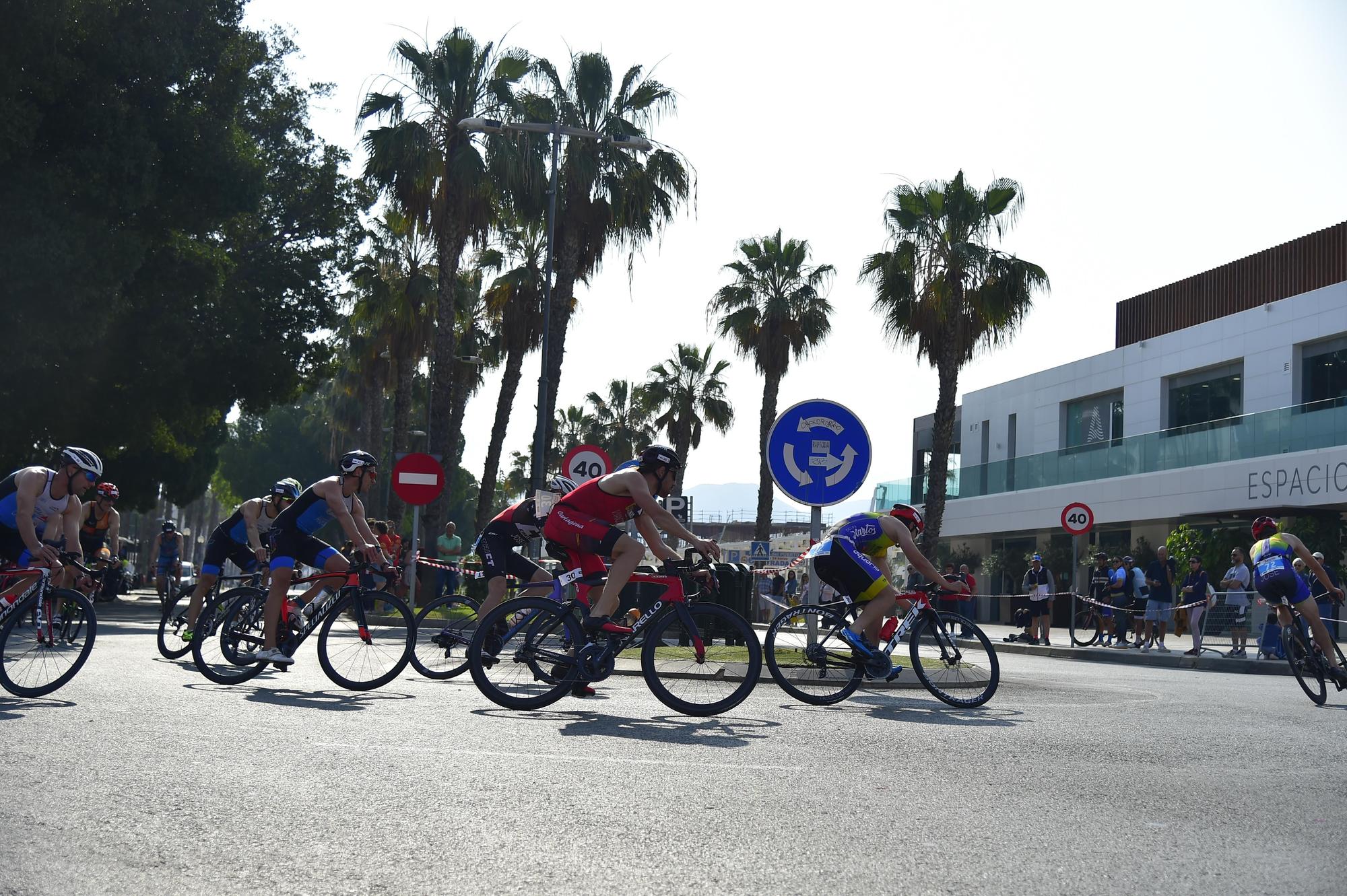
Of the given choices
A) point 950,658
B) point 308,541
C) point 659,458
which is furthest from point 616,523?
point 950,658

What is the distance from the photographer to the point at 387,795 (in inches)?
213

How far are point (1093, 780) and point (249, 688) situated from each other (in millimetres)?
6035

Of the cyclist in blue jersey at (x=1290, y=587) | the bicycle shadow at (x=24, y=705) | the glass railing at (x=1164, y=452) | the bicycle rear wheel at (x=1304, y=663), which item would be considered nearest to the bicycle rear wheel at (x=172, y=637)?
the bicycle shadow at (x=24, y=705)

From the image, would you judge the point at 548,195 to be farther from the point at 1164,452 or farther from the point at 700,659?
the point at 700,659

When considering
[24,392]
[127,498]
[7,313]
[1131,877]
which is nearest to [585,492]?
[1131,877]

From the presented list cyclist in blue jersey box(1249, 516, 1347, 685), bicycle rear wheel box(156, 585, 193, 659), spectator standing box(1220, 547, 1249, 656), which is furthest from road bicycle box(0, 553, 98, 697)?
spectator standing box(1220, 547, 1249, 656)

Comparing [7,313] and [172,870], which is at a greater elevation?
[7,313]

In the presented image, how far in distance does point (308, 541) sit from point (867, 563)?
4178mm

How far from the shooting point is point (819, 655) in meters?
9.98

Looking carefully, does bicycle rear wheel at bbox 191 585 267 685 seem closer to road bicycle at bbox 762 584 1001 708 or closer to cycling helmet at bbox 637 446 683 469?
cycling helmet at bbox 637 446 683 469

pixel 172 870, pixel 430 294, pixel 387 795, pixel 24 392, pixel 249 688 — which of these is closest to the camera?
pixel 172 870

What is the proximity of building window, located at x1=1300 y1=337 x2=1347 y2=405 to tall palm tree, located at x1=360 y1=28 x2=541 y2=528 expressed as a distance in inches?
794

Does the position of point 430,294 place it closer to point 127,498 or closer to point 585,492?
point 127,498

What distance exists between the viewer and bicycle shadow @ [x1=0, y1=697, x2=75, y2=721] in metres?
7.71
